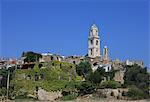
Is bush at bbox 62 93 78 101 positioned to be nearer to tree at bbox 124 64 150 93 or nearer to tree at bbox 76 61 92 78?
tree at bbox 124 64 150 93

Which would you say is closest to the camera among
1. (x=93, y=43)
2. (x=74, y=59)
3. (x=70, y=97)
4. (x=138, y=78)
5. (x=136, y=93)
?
(x=136, y=93)

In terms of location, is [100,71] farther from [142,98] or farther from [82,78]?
[142,98]

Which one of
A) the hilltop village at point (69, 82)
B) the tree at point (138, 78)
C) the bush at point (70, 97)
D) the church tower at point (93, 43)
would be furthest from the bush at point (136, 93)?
the church tower at point (93, 43)

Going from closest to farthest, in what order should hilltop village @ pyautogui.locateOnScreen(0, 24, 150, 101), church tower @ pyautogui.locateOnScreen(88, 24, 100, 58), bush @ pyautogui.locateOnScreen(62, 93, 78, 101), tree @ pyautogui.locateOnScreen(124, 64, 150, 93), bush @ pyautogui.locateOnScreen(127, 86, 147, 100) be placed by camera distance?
bush @ pyautogui.locateOnScreen(127, 86, 147, 100) < bush @ pyautogui.locateOnScreen(62, 93, 78, 101) < hilltop village @ pyautogui.locateOnScreen(0, 24, 150, 101) < tree @ pyautogui.locateOnScreen(124, 64, 150, 93) < church tower @ pyautogui.locateOnScreen(88, 24, 100, 58)

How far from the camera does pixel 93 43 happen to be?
201 feet

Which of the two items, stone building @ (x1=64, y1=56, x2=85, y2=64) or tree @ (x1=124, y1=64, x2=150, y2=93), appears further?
stone building @ (x1=64, y1=56, x2=85, y2=64)

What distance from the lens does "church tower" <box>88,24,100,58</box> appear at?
6091 cm

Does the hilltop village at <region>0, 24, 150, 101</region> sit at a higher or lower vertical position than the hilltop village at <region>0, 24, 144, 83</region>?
lower

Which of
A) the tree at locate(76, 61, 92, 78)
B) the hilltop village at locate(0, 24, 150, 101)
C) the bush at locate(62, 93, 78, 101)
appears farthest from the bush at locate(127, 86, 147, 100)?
the tree at locate(76, 61, 92, 78)

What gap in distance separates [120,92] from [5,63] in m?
24.9

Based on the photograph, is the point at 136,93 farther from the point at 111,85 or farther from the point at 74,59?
the point at 74,59

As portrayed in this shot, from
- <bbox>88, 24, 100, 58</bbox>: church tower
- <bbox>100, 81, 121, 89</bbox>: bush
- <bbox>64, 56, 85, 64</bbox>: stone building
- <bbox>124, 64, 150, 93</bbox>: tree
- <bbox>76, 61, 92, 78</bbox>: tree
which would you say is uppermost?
<bbox>88, 24, 100, 58</bbox>: church tower

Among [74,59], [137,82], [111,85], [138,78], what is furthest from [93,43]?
[111,85]

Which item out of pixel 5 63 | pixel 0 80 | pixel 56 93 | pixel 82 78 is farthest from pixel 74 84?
pixel 5 63
